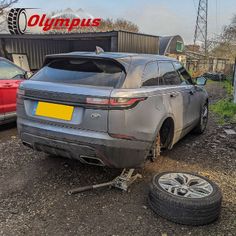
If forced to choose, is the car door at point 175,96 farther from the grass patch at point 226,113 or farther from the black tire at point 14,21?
the black tire at point 14,21

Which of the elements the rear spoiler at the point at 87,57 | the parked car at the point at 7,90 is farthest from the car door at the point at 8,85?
the rear spoiler at the point at 87,57

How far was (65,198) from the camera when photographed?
130 inches

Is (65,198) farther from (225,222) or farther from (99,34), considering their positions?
(99,34)

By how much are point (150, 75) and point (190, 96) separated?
1.45m

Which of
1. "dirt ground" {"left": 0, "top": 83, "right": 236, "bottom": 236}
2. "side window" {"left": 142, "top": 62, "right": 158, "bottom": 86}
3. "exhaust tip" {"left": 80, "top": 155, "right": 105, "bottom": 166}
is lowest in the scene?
"dirt ground" {"left": 0, "top": 83, "right": 236, "bottom": 236}

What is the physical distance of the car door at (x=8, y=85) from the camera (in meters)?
5.91

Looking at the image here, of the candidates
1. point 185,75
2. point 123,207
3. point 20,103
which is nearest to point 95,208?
point 123,207

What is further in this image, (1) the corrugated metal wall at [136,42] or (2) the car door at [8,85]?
(1) the corrugated metal wall at [136,42]

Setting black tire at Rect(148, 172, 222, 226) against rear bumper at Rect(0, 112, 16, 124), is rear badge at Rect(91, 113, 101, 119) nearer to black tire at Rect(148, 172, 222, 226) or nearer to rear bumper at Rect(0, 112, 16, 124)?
black tire at Rect(148, 172, 222, 226)

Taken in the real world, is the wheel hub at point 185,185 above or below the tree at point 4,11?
below

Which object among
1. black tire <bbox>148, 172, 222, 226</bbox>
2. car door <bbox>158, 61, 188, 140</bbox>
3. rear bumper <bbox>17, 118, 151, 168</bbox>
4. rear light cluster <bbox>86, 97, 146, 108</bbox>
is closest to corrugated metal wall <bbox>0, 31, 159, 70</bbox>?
car door <bbox>158, 61, 188, 140</bbox>

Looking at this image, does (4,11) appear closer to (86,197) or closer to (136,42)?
(136,42)

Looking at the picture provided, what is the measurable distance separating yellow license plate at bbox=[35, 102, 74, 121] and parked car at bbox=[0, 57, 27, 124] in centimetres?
285

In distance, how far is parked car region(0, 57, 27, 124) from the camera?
19.4 feet
